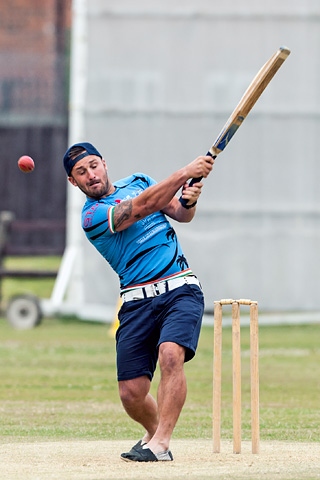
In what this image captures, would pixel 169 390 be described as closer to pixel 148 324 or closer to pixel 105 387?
pixel 148 324

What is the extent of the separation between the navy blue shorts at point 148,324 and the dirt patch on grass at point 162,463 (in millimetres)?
595

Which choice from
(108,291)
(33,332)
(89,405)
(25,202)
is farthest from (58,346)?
(25,202)

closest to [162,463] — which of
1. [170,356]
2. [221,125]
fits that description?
[170,356]

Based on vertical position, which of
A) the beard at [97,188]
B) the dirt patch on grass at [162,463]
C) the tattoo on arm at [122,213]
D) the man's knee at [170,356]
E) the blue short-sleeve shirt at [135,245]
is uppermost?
the beard at [97,188]

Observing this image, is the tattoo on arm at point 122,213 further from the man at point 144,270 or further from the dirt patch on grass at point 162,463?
the dirt patch on grass at point 162,463

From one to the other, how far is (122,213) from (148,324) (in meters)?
0.69

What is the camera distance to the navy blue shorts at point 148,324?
735cm

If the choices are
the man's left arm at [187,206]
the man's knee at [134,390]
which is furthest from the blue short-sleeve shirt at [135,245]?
the man's knee at [134,390]

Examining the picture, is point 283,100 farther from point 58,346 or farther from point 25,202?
point 25,202

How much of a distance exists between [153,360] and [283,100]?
498 inches

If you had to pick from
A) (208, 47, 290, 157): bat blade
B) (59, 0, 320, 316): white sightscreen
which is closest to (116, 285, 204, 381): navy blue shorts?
(208, 47, 290, 157): bat blade

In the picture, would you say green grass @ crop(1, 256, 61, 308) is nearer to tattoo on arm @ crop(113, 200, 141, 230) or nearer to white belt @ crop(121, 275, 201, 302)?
white belt @ crop(121, 275, 201, 302)

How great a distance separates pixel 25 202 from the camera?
28.0 meters

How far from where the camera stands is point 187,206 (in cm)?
749
